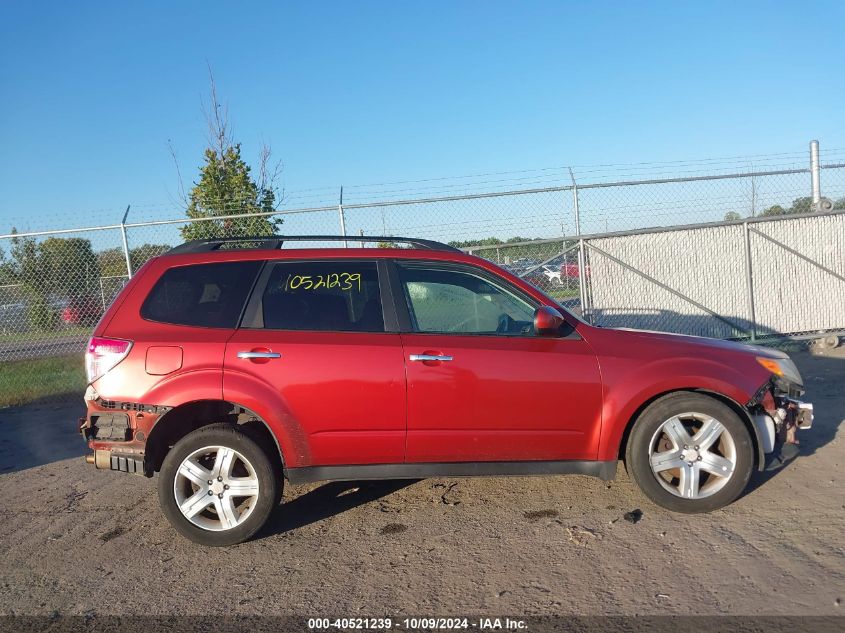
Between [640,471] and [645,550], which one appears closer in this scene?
[645,550]

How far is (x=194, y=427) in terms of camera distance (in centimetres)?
452

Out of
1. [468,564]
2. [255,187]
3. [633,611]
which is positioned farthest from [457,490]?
[255,187]

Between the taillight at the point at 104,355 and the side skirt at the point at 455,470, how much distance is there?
136 centimetres

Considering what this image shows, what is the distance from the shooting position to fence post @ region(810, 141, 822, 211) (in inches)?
359

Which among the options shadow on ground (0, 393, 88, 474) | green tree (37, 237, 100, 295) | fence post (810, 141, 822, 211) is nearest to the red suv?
shadow on ground (0, 393, 88, 474)

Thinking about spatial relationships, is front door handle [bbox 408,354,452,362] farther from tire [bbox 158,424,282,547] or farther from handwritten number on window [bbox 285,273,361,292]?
tire [bbox 158,424,282,547]

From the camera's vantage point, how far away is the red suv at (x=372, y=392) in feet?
13.4

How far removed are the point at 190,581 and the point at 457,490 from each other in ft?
6.61

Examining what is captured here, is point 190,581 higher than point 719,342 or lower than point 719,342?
lower

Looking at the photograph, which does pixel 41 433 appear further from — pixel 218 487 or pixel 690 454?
pixel 690 454

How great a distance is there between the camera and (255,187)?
1207 centimetres

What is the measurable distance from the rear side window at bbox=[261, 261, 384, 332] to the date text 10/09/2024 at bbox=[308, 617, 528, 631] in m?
1.76

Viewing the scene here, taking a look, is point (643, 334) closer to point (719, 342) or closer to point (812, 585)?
point (719, 342)

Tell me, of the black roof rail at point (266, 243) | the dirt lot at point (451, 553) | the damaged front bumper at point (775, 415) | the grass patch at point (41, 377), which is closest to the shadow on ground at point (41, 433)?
the grass patch at point (41, 377)
